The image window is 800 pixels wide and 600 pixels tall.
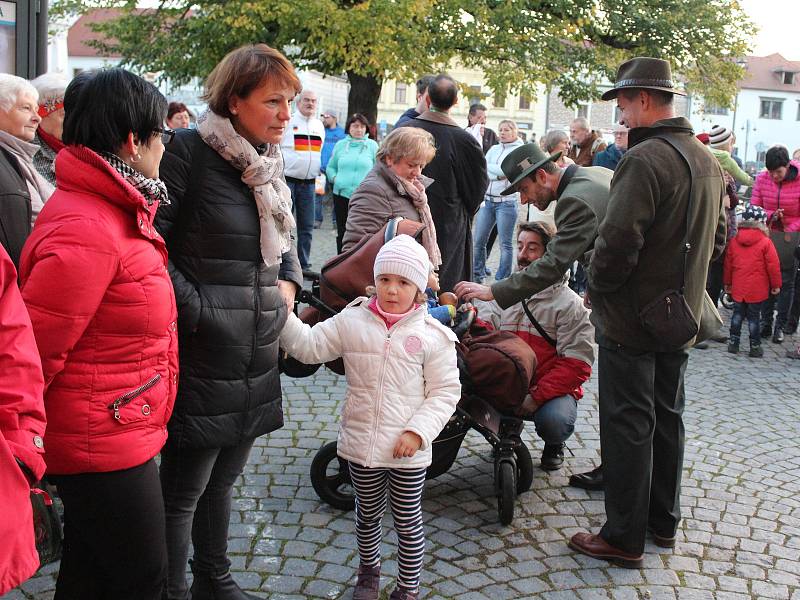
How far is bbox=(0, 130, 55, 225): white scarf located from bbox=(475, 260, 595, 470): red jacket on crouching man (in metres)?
2.49

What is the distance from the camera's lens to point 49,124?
4.20m

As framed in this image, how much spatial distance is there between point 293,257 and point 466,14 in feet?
61.5

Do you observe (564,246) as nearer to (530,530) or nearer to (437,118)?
(530,530)

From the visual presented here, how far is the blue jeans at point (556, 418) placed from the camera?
189 inches

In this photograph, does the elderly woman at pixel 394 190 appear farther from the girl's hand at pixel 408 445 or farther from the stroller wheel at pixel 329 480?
the girl's hand at pixel 408 445

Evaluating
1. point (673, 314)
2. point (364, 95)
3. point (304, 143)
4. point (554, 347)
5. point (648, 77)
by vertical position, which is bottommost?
point (554, 347)

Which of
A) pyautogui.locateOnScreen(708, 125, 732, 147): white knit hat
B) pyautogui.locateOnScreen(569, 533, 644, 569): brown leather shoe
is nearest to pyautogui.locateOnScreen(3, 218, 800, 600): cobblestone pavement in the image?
pyautogui.locateOnScreen(569, 533, 644, 569): brown leather shoe

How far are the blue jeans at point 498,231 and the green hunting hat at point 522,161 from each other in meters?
6.36

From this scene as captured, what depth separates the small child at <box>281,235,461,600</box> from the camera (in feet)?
11.7

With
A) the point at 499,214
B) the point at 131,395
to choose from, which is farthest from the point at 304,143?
the point at 131,395

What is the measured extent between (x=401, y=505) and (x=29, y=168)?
214cm

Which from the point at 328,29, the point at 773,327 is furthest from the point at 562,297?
the point at 328,29

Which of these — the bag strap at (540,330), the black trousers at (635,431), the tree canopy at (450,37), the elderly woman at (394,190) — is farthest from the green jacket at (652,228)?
the tree canopy at (450,37)

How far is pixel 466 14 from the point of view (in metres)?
21.0
